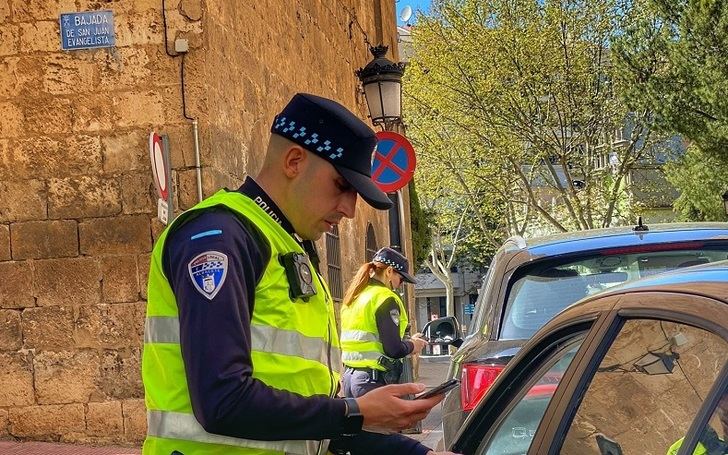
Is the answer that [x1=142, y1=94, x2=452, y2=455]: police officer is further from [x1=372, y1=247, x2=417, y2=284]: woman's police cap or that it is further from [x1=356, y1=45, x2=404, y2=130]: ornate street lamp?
[x1=356, y1=45, x2=404, y2=130]: ornate street lamp

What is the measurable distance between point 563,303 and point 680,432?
115 inches

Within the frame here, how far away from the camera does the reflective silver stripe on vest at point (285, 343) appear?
7.86ft

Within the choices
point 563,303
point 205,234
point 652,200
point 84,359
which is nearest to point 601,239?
point 563,303

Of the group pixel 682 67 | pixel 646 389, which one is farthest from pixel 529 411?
pixel 682 67

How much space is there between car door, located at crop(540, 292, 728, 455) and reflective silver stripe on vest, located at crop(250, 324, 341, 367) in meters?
0.58

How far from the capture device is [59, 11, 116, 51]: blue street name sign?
28.8 feet

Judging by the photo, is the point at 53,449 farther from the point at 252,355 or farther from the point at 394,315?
the point at 252,355

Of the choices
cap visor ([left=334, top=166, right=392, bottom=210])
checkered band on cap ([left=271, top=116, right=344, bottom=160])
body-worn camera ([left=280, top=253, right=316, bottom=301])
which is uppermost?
checkered band on cap ([left=271, top=116, right=344, bottom=160])

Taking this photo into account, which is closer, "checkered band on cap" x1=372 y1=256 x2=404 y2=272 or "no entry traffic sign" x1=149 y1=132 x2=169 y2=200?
"no entry traffic sign" x1=149 y1=132 x2=169 y2=200

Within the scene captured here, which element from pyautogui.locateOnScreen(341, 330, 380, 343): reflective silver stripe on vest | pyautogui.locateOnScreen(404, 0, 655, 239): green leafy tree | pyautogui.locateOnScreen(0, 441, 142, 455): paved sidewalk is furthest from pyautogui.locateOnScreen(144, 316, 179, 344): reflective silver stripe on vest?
pyautogui.locateOnScreen(404, 0, 655, 239): green leafy tree

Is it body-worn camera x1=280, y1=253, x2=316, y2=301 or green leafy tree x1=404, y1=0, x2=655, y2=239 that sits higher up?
green leafy tree x1=404, y1=0, x2=655, y2=239

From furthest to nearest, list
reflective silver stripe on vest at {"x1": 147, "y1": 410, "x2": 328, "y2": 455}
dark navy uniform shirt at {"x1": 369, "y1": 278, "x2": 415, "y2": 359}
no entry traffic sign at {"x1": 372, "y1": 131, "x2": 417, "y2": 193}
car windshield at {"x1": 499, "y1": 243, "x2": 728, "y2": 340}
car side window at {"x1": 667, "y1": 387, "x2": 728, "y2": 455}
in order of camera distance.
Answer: no entry traffic sign at {"x1": 372, "y1": 131, "x2": 417, "y2": 193} < dark navy uniform shirt at {"x1": 369, "y1": 278, "x2": 415, "y2": 359} < car windshield at {"x1": 499, "y1": 243, "x2": 728, "y2": 340} < reflective silver stripe on vest at {"x1": 147, "y1": 410, "x2": 328, "y2": 455} < car side window at {"x1": 667, "y1": 387, "x2": 728, "y2": 455}

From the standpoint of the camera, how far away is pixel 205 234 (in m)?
2.35

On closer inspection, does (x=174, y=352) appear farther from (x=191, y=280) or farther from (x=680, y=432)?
(x=680, y=432)
